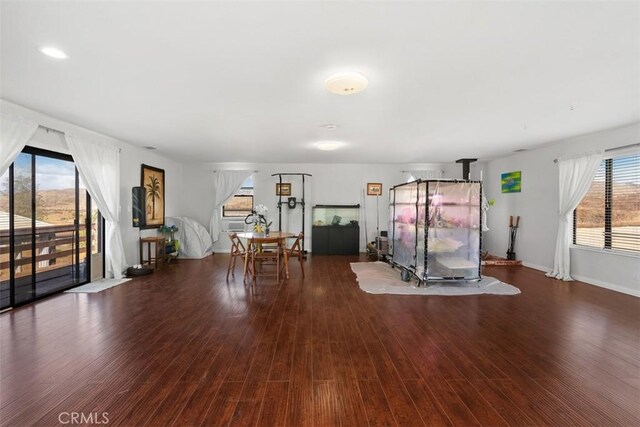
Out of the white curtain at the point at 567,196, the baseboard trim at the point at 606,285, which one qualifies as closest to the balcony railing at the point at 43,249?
the white curtain at the point at 567,196

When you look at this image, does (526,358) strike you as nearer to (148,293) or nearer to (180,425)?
(180,425)

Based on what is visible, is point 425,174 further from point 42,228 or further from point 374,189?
point 42,228

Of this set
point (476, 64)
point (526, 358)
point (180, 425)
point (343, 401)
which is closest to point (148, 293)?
point (180, 425)

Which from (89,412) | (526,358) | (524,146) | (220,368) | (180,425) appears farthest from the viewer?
(524,146)

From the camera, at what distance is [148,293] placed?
3926 millimetres

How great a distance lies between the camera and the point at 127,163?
16.9 feet

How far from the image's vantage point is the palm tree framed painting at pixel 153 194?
5793 millimetres

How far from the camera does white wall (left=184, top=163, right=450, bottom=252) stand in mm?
7562

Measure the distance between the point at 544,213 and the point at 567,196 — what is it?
2.40ft

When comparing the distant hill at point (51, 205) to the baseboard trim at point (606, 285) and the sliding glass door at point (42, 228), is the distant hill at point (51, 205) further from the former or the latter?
the baseboard trim at point (606, 285)

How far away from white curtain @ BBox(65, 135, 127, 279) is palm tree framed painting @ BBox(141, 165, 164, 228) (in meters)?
1.04

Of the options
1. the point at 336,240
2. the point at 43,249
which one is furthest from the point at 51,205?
the point at 336,240

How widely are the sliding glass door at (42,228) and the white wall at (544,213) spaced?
8.45 m

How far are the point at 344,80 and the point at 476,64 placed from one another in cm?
111
